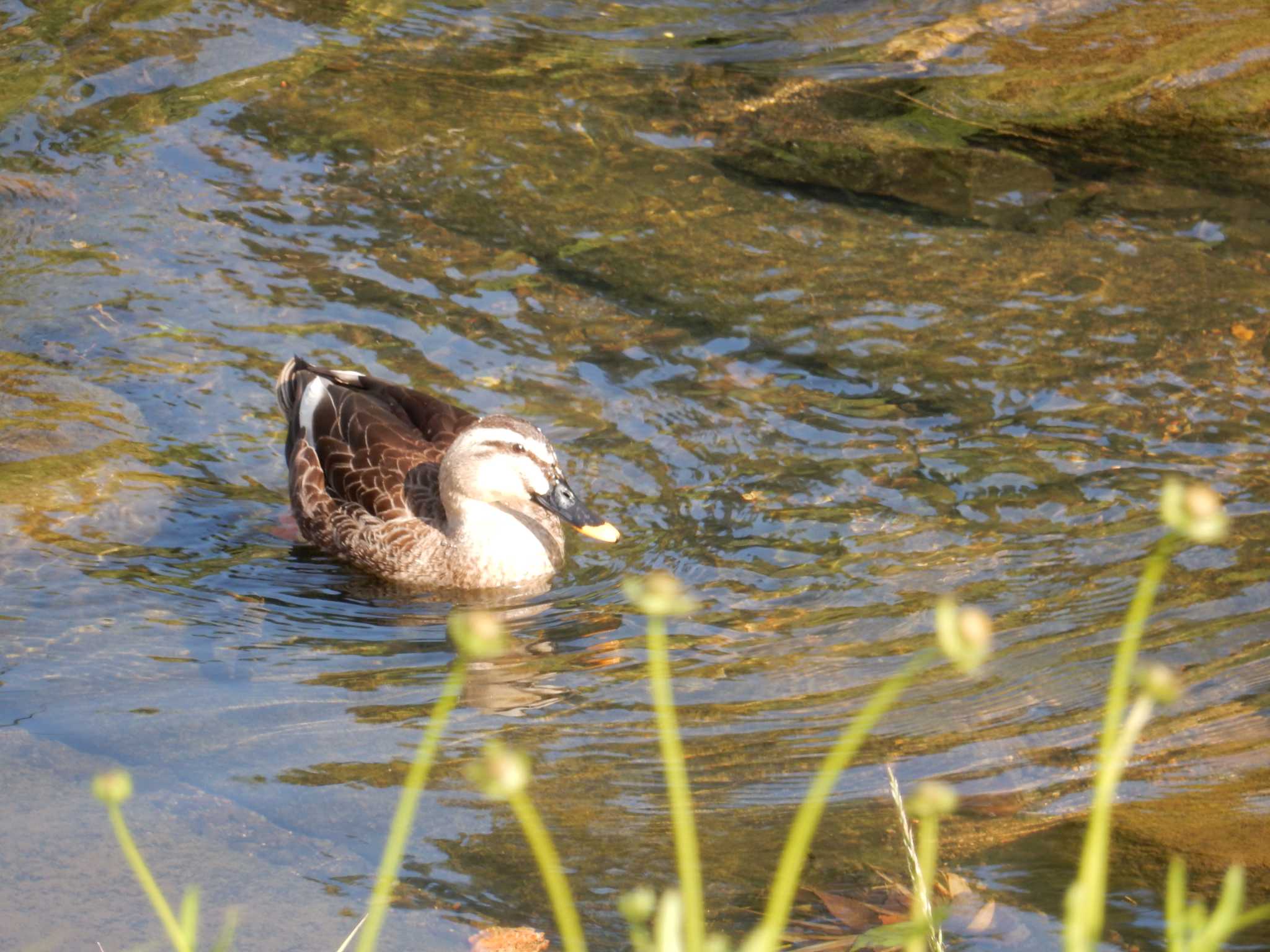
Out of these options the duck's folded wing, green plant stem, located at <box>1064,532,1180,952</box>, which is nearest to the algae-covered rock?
the duck's folded wing

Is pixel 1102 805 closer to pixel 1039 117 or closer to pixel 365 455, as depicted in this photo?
pixel 365 455

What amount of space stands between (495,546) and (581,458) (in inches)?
31.6

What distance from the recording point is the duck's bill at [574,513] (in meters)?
6.25

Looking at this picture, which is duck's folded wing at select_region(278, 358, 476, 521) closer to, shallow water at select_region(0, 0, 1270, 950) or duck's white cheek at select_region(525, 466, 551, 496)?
shallow water at select_region(0, 0, 1270, 950)

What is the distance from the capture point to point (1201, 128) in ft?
30.0

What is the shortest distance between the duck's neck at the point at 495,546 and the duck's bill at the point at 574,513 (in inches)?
9.2

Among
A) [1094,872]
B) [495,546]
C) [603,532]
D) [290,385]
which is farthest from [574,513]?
[1094,872]

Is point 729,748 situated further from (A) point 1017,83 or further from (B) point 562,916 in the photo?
(A) point 1017,83

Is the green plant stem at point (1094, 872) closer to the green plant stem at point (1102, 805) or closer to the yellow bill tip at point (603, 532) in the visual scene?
the green plant stem at point (1102, 805)

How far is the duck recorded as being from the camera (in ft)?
21.0

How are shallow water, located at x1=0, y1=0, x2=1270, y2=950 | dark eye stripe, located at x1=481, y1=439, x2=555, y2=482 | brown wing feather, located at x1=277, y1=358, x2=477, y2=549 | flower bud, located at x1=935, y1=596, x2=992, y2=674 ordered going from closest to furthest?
flower bud, located at x1=935, y1=596, x2=992, y2=674 → shallow water, located at x1=0, y1=0, x2=1270, y2=950 → dark eye stripe, located at x1=481, y1=439, x2=555, y2=482 → brown wing feather, located at x1=277, y1=358, x2=477, y2=549

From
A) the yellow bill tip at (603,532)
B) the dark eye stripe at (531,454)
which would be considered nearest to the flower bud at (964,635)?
the yellow bill tip at (603,532)

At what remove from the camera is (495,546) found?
21.6ft

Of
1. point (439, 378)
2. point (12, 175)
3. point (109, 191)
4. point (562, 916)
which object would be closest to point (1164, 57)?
point (439, 378)
